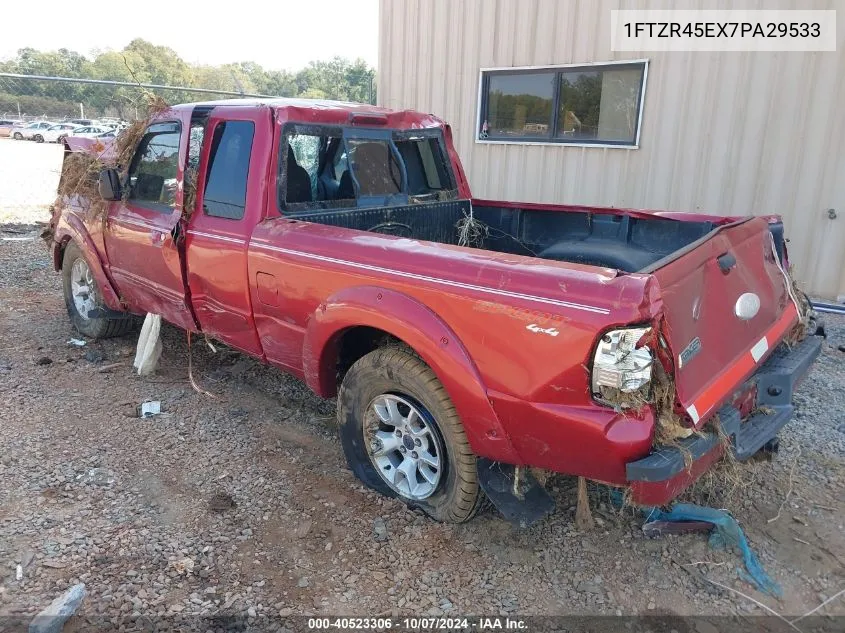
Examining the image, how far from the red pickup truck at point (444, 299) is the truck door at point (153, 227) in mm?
19

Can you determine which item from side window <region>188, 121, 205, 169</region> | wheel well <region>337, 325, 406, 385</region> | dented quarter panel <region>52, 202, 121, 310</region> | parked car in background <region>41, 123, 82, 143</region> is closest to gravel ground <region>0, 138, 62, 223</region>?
dented quarter panel <region>52, 202, 121, 310</region>

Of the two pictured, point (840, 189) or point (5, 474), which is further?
point (840, 189)

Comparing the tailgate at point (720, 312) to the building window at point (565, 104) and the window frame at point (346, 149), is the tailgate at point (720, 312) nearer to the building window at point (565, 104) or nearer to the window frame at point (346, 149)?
the window frame at point (346, 149)

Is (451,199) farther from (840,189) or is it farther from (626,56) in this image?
(840,189)

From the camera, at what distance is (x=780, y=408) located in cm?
296

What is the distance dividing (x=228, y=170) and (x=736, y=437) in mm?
3031

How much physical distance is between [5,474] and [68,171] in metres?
2.82

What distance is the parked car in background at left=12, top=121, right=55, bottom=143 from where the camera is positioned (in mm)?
32406

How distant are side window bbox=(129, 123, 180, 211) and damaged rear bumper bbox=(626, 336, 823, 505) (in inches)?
127

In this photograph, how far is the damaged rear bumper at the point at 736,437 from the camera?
227 cm

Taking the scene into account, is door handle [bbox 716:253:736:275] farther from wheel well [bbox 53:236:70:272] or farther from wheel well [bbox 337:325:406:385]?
wheel well [bbox 53:236:70:272]

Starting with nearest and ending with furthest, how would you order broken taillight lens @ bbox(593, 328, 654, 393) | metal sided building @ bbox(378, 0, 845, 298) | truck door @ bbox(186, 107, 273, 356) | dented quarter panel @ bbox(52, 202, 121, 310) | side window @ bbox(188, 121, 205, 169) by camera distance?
broken taillight lens @ bbox(593, 328, 654, 393) → truck door @ bbox(186, 107, 273, 356) → side window @ bbox(188, 121, 205, 169) → dented quarter panel @ bbox(52, 202, 121, 310) → metal sided building @ bbox(378, 0, 845, 298)

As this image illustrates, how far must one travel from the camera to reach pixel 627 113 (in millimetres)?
7066

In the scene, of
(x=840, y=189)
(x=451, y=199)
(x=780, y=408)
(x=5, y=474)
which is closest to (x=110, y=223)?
(x=5, y=474)
